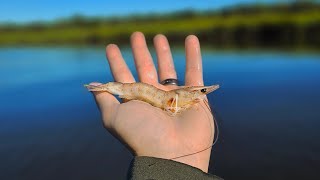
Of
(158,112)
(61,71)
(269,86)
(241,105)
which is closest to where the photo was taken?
(158,112)

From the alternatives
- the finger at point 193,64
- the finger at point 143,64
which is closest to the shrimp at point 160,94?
the finger at point 193,64

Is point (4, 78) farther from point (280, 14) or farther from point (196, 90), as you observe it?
point (280, 14)

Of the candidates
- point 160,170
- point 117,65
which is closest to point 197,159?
point 160,170

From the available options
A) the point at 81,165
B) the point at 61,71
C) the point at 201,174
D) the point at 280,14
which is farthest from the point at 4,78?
the point at 280,14

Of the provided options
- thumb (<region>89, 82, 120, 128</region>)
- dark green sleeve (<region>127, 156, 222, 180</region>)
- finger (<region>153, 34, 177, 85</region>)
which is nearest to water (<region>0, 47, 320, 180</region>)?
finger (<region>153, 34, 177, 85</region>)

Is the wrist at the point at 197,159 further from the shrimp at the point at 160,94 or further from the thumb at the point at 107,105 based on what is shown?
the thumb at the point at 107,105

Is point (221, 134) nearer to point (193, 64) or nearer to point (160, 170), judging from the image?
point (193, 64)
